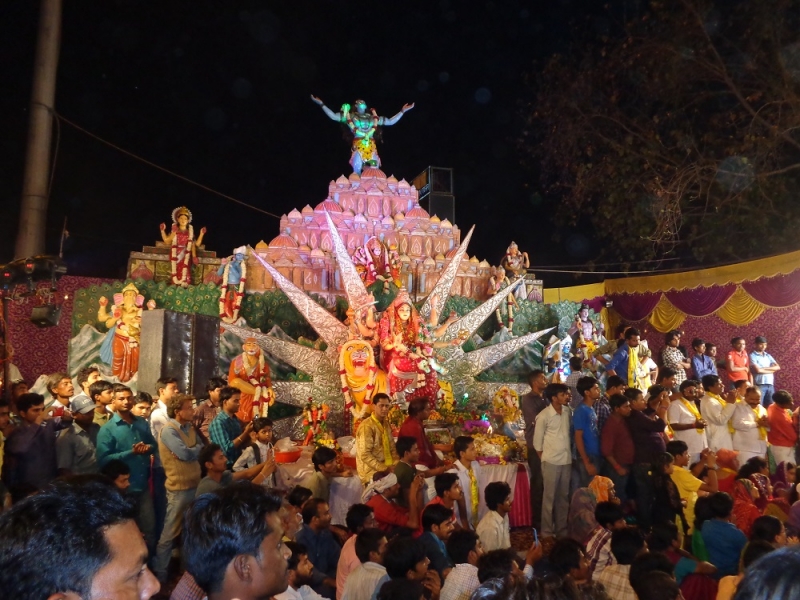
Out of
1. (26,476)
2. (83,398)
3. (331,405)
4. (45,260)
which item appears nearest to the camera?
(26,476)

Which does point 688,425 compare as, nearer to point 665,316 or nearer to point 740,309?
Answer: point 740,309

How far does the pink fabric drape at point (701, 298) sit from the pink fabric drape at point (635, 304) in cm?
48

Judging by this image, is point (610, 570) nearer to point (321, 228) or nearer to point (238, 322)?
point (238, 322)

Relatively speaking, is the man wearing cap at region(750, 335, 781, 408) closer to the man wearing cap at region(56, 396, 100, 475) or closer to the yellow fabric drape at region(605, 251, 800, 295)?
the yellow fabric drape at region(605, 251, 800, 295)

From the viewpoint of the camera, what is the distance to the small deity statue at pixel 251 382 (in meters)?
9.16

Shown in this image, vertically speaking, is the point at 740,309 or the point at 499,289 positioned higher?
the point at 499,289

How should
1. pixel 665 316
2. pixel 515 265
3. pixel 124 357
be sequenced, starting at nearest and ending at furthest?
pixel 124 357 → pixel 515 265 → pixel 665 316

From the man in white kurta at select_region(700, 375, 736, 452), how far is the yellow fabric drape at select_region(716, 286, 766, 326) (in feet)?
19.3

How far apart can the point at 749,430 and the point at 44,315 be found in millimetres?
7446

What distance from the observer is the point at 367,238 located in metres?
14.0

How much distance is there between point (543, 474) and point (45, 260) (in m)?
5.34

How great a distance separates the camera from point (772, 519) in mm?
3926

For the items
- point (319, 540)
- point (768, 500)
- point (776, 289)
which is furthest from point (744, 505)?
point (776, 289)

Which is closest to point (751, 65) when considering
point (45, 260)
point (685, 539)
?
point (685, 539)
